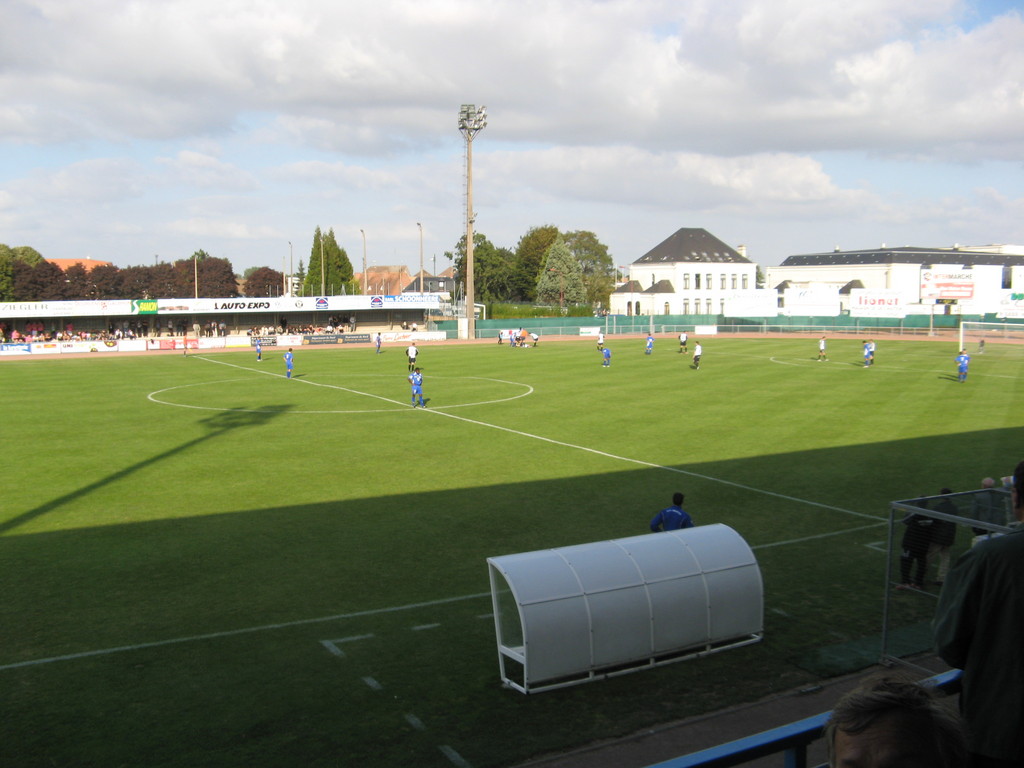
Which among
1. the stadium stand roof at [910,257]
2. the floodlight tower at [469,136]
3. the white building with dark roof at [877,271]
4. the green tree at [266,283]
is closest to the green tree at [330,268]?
the green tree at [266,283]

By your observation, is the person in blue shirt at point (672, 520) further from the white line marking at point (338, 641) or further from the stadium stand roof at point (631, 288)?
the stadium stand roof at point (631, 288)

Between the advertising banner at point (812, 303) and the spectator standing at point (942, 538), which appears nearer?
the spectator standing at point (942, 538)

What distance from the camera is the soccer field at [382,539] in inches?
358

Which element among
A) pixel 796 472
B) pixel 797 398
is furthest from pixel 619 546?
pixel 797 398

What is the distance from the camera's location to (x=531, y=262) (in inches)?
5556

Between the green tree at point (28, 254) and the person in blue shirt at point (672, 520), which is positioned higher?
the green tree at point (28, 254)

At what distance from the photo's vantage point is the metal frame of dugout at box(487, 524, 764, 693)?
966 centimetres

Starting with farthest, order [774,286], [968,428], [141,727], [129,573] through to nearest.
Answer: [774,286] < [968,428] < [129,573] < [141,727]

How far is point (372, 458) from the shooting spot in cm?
2384

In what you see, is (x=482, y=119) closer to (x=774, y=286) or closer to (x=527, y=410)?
(x=527, y=410)

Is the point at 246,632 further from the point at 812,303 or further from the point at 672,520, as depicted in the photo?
the point at 812,303

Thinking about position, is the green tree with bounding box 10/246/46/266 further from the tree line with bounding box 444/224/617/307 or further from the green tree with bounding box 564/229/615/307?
the green tree with bounding box 564/229/615/307

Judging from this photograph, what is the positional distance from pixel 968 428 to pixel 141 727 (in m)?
27.8

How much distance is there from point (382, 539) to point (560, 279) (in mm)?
104487
